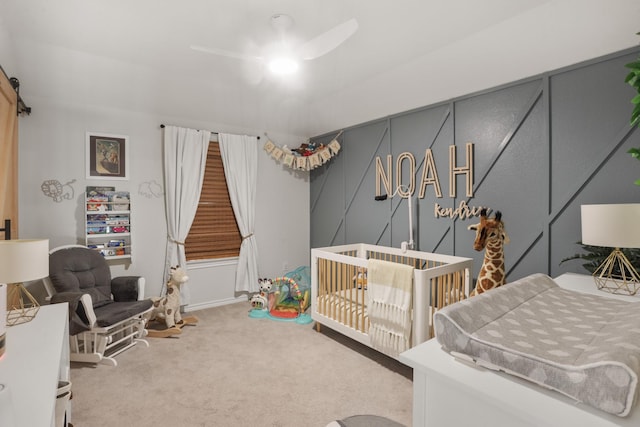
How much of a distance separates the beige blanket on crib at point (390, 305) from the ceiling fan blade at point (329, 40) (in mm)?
1517

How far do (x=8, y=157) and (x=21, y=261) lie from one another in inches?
51.2

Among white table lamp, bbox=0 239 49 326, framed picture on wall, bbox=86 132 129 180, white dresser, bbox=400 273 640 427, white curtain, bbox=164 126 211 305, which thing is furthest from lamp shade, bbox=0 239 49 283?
white curtain, bbox=164 126 211 305

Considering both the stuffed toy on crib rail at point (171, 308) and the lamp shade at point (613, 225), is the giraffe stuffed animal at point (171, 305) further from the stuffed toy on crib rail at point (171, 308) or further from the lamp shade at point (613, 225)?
the lamp shade at point (613, 225)

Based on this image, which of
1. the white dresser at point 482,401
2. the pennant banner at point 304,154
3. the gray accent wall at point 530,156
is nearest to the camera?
the white dresser at point 482,401

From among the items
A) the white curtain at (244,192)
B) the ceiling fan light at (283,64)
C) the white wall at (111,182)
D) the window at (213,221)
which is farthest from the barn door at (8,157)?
the white curtain at (244,192)

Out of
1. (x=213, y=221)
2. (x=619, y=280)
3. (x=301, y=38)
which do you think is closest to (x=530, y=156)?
(x=619, y=280)

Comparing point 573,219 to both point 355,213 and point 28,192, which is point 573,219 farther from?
point 28,192

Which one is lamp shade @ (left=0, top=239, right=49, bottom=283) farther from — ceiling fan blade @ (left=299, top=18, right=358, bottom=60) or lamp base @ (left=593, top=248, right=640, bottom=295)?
lamp base @ (left=593, top=248, right=640, bottom=295)

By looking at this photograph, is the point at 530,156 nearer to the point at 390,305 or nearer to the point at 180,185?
the point at 390,305

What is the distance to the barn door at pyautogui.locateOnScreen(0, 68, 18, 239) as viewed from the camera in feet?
7.16

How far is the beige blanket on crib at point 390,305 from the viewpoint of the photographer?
2.32 meters

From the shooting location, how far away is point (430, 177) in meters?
3.23

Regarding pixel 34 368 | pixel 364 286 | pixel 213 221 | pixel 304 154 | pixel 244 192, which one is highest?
pixel 304 154

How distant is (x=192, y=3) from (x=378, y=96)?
6.38ft
